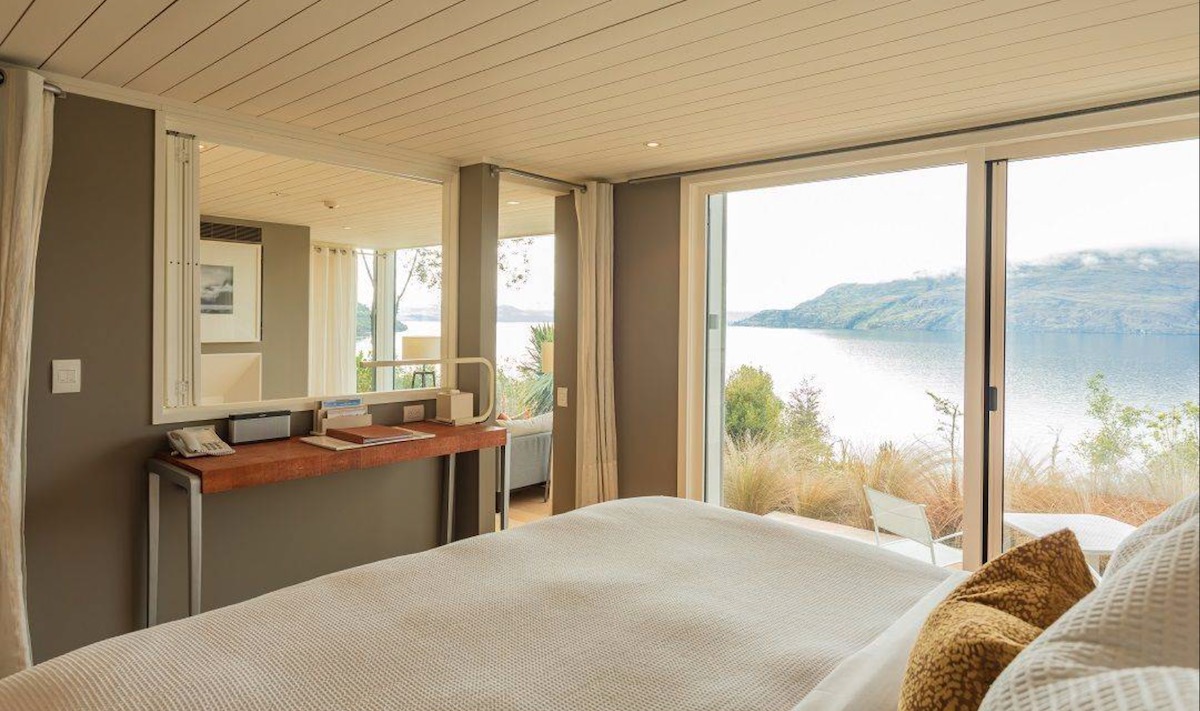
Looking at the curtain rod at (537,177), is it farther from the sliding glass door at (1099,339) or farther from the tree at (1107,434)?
the tree at (1107,434)

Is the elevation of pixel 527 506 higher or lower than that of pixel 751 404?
lower

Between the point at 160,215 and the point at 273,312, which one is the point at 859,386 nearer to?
the point at 273,312

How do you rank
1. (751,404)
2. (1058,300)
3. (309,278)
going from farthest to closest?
(751,404) → (309,278) → (1058,300)

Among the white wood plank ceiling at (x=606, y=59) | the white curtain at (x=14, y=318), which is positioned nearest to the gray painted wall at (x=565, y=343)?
the white wood plank ceiling at (x=606, y=59)

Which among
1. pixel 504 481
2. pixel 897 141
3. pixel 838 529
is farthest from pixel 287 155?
pixel 838 529

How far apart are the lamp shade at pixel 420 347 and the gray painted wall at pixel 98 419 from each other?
3.14ft

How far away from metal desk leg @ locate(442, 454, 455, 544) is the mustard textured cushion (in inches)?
107

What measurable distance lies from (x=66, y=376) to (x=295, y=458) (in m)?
0.77

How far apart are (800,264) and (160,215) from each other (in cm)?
265

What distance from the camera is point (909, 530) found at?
2844mm

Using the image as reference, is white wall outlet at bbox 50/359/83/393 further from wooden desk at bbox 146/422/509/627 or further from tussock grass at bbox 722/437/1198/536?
tussock grass at bbox 722/437/1198/536

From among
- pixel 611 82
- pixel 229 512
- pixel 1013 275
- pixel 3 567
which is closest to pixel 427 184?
pixel 611 82

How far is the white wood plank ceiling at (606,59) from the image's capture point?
5.67 ft

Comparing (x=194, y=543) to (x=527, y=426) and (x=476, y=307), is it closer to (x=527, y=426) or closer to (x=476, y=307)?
(x=476, y=307)
